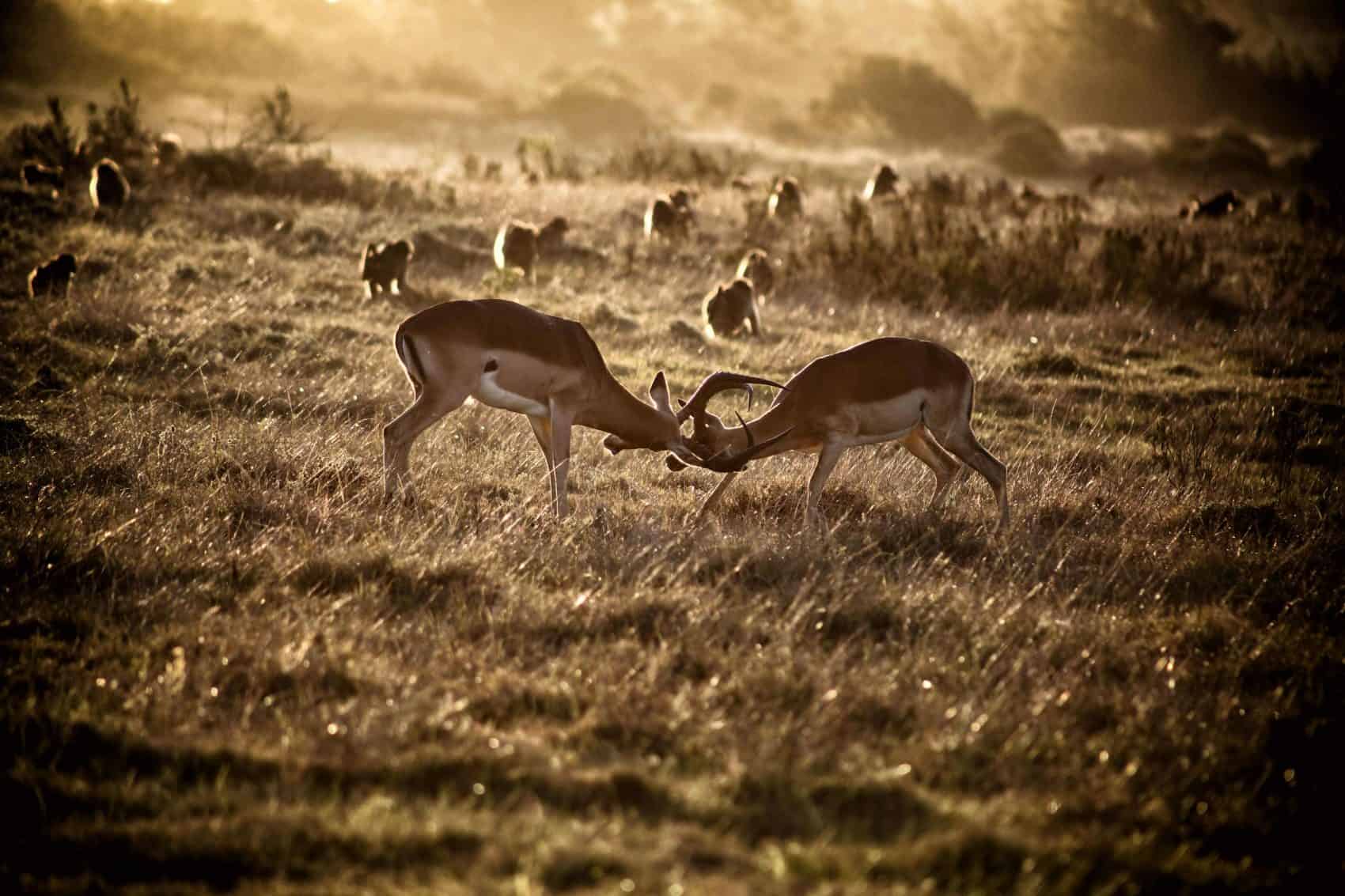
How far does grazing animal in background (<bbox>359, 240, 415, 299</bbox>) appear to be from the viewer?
15.9 m

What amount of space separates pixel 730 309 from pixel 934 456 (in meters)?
6.22

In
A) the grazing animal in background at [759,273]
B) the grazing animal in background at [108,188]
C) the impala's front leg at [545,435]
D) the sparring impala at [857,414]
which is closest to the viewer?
the sparring impala at [857,414]

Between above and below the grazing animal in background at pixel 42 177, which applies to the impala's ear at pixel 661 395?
below

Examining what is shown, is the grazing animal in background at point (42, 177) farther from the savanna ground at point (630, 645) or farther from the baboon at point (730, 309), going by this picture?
the baboon at point (730, 309)

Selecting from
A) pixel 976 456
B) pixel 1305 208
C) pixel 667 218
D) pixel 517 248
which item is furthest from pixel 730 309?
pixel 1305 208

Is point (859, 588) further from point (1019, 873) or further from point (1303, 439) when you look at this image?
point (1303, 439)

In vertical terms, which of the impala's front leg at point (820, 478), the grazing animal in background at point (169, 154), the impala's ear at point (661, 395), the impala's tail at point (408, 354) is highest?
the grazing animal in background at point (169, 154)

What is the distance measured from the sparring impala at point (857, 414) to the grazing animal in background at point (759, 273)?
9145 millimetres

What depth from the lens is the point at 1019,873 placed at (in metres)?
3.99

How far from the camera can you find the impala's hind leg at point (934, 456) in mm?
9055

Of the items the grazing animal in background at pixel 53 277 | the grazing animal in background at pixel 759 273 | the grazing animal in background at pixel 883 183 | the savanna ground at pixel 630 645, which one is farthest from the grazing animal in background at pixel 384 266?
the grazing animal in background at pixel 883 183

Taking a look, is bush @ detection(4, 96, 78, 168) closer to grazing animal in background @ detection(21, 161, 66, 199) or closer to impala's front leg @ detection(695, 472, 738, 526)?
grazing animal in background @ detection(21, 161, 66, 199)

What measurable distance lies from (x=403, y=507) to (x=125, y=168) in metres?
18.7

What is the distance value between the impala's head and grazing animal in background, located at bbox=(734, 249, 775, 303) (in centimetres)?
926
